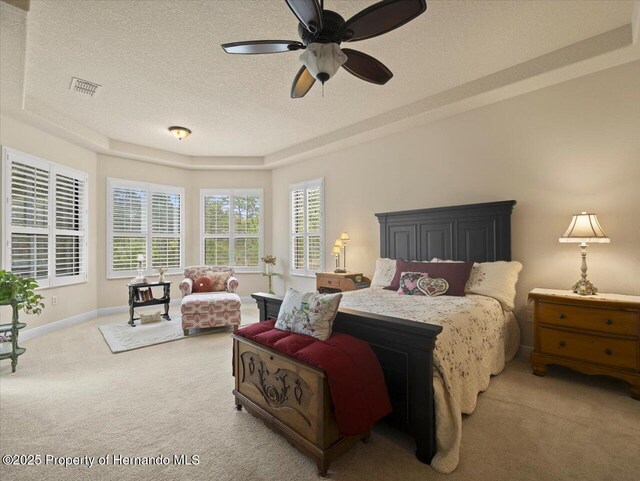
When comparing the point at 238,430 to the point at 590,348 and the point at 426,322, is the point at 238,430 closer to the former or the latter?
the point at 426,322

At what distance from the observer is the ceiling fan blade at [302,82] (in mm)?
2487

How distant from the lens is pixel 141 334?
434 centimetres

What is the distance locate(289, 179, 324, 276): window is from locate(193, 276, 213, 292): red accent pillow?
1.76 m

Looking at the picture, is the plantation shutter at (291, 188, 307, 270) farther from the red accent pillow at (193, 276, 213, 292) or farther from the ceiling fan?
the ceiling fan

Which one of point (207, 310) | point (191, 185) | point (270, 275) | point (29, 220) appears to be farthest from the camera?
point (191, 185)

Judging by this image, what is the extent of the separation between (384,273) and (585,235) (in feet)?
6.87

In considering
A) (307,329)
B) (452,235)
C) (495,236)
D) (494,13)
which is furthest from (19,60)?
(495,236)

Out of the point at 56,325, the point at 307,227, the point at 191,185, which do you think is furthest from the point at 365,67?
the point at 56,325

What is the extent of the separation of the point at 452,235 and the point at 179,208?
5.47 m

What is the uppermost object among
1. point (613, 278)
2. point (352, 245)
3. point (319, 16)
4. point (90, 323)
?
point (319, 16)

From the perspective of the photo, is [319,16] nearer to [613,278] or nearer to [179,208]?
[613,278]

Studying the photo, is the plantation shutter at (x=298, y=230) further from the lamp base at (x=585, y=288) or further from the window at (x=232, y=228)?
the lamp base at (x=585, y=288)

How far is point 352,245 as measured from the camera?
206 inches

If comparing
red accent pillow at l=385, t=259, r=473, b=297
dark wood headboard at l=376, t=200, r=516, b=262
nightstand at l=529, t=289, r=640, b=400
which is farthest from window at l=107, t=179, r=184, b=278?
nightstand at l=529, t=289, r=640, b=400
